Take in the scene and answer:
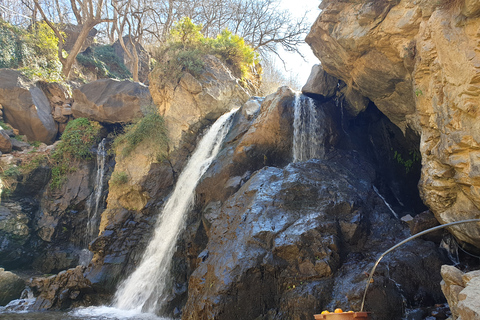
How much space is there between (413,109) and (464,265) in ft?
12.6

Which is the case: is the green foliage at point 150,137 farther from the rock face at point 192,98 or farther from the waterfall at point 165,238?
the waterfall at point 165,238

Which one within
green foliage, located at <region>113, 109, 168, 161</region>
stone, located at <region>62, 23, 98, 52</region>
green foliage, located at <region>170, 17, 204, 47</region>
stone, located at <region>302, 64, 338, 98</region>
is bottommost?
green foliage, located at <region>113, 109, 168, 161</region>

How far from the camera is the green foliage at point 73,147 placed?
1330 cm

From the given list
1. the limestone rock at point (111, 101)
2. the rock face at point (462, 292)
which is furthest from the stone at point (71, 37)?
the rock face at point (462, 292)

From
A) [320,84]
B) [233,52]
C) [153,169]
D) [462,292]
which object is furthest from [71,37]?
[462,292]

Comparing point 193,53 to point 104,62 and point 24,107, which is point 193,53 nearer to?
point 24,107

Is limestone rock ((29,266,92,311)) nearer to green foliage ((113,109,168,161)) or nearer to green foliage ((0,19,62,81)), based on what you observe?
green foliage ((113,109,168,161))

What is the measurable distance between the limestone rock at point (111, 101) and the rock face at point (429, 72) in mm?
9136

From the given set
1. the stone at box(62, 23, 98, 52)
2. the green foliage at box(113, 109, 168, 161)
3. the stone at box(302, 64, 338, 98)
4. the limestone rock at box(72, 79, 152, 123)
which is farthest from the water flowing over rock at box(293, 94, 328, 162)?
the stone at box(62, 23, 98, 52)

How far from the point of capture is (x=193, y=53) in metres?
13.0

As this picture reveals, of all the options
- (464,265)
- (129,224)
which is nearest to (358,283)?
(464,265)

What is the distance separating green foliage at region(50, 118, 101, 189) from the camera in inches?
523

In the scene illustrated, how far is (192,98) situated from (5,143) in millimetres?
8348

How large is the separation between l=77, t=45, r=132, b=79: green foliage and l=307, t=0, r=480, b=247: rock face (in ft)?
58.8
